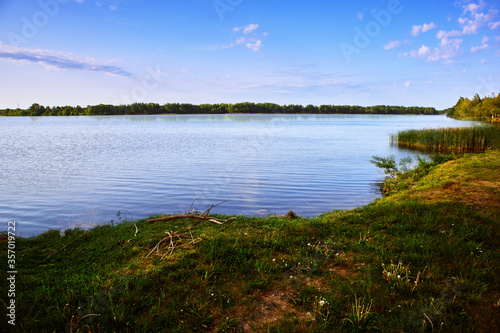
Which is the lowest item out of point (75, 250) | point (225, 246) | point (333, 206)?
point (333, 206)

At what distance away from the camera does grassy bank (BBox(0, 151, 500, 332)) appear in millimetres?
3436

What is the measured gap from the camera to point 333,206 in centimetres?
1187

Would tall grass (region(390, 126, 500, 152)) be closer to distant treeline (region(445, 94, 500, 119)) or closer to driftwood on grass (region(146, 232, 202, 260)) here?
driftwood on grass (region(146, 232, 202, 260))

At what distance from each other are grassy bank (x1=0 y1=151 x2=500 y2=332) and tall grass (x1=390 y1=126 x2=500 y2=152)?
26195 millimetres

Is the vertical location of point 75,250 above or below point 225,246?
below

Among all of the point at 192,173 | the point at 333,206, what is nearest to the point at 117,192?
the point at 192,173

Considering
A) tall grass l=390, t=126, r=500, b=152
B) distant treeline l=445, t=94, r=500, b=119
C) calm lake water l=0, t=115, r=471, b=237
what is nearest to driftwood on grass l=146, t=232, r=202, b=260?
calm lake water l=0, t=115, r=471, b=237

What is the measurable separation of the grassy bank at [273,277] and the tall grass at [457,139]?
85.9 feet

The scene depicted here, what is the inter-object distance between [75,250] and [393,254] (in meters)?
5.75

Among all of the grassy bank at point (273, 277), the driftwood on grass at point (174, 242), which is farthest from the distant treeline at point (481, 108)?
the driftwood on grass at point (174, 242)

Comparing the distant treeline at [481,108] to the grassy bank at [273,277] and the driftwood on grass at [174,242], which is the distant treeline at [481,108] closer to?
the grassy bank at [273,277]

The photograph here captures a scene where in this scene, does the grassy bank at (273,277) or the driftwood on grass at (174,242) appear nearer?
the grassy bank at (273,277)

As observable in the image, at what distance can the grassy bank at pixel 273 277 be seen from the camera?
11.3ft

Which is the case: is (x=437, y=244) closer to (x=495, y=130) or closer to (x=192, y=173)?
(x=192, y=173)
